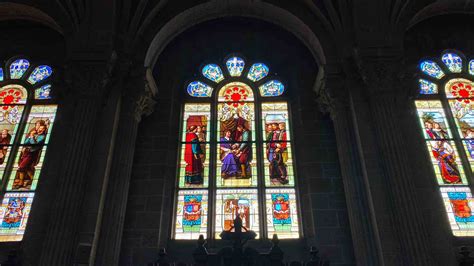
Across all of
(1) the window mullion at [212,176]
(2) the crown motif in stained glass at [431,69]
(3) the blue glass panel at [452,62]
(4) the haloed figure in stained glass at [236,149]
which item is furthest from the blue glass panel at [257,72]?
(3) the blue glass panel at [452,62]

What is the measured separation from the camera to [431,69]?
1236 cm

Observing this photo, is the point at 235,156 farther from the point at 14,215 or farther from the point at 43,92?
the point at 43,92

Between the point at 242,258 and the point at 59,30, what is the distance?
24.9 ft

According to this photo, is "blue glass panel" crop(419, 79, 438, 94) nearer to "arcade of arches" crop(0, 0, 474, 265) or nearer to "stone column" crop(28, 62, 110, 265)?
"arcade of arches" crop(0, 0, 474, 265)

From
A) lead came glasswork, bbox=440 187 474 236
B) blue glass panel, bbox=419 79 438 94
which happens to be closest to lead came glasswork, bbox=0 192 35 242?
lead came glasswork, bbox=440 187 474 236

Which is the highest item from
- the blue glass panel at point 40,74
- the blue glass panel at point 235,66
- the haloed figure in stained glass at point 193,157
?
the blue glass panel at point 235,66

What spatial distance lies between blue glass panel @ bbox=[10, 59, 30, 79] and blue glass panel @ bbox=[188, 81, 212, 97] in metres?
4.16

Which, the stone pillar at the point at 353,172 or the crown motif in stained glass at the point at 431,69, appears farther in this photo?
the crown motif in stained glass at the point at 431,69

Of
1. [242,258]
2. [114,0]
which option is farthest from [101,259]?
[114,0]

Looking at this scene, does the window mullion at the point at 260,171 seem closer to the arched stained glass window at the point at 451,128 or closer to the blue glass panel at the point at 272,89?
the blue glass panel at the point at 272,89

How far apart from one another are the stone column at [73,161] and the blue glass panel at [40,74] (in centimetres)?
117

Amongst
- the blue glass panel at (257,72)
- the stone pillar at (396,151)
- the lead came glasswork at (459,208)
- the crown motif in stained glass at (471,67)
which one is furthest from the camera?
the blue glass panel at (257,72)

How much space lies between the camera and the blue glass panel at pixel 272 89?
1224cm

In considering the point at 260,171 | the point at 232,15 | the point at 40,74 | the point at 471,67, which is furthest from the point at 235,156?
the point at 471,67
